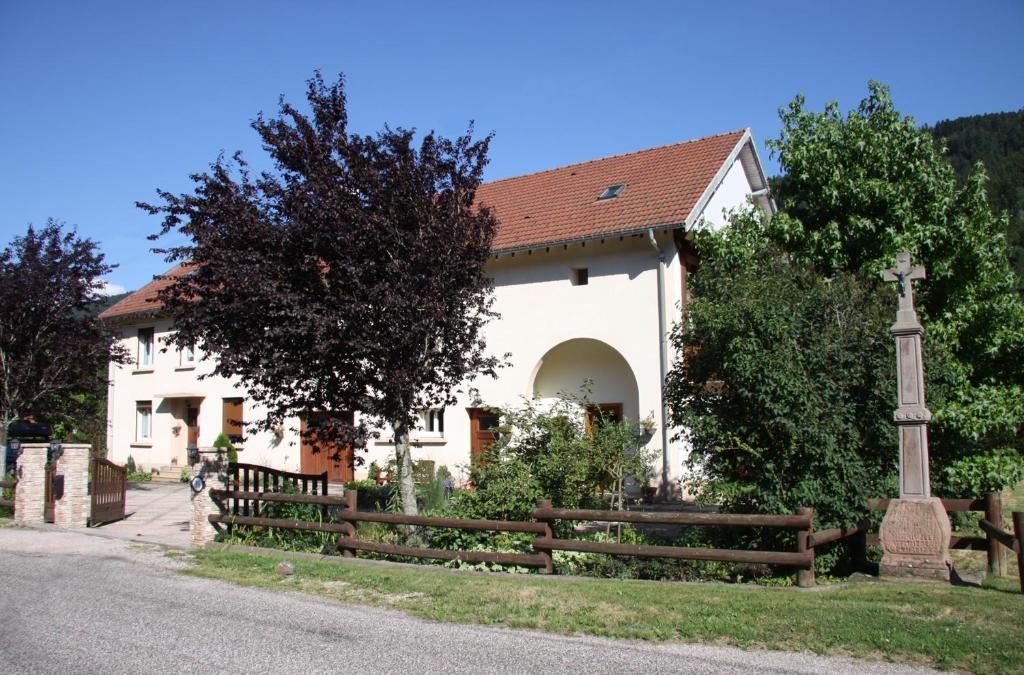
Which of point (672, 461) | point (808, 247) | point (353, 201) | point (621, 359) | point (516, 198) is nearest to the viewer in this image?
point (353, 201)

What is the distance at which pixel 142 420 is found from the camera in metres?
29.9

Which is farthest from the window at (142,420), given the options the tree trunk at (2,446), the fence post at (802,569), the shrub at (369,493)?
the fence post at (802,569)

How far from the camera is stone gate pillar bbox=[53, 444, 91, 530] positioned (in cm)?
1477

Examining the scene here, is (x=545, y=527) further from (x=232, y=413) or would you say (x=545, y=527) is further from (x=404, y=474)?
(x=232, y=413)

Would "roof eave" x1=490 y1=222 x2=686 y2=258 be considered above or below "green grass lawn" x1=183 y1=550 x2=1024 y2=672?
above

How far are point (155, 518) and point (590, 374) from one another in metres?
9.75

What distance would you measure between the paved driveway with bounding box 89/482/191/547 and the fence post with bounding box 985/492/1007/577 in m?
10.8

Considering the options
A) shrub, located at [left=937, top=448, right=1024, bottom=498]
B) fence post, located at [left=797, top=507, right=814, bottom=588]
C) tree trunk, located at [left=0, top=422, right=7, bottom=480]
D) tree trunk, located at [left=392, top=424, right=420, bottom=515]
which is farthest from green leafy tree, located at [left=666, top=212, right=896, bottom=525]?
tree trunk, located at [left=0, top=422, right=7, bottom=480]

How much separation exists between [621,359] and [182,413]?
55.7 ft

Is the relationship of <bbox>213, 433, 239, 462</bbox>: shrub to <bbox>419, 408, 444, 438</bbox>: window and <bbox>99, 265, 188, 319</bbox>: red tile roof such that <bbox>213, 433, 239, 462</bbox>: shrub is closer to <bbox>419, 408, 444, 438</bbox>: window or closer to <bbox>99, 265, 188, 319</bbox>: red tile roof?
<bbox>99, 265, 188, 319</bbox>: red tile roof

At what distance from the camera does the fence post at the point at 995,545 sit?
9398mm

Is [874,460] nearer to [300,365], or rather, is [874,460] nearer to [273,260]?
[300,365]

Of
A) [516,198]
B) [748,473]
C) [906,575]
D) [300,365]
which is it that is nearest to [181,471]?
[516,198]

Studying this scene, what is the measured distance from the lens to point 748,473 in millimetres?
10586
